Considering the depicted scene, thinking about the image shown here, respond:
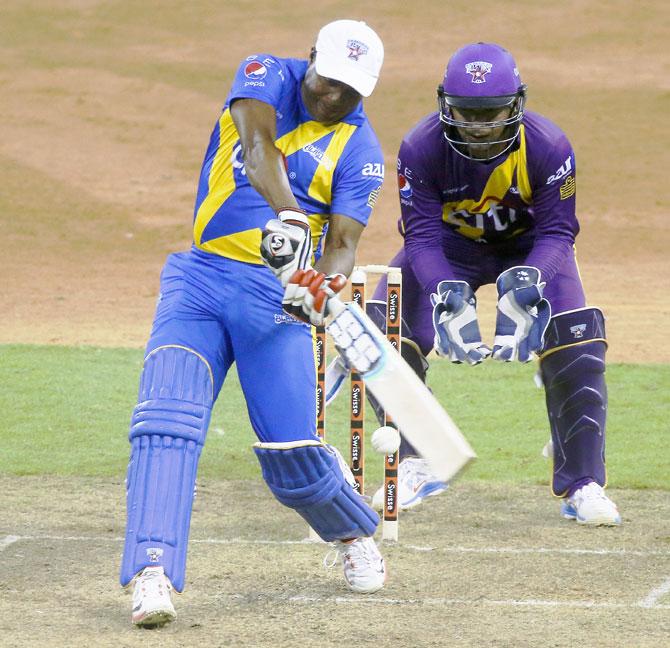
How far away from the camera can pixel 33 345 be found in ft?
36.4

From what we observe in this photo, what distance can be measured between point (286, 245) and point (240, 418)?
4464 mm

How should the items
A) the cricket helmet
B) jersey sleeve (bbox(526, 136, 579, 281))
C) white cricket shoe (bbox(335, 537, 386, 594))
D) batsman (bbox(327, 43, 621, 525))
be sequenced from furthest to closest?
1. jersey sleeve (bbox(526, 136, 579, 281))
2. batsman (bbox(327, 43, 621, 525))
3. the cricket helmet
4. white cricket shoe (bbox(335, 537, 386, 594))

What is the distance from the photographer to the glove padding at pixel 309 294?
4.68 metres

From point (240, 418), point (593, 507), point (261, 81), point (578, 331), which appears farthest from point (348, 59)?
point (240, 418)

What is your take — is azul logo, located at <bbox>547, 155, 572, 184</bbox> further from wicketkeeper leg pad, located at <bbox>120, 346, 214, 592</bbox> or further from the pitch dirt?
wicketkeeper leg pad, located at <bbox>120, 346, 214, 592</bbox>

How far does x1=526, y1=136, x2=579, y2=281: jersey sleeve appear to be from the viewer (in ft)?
20.7

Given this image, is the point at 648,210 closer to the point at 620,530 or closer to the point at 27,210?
the point at 27,210

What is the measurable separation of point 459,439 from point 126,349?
6.82 m

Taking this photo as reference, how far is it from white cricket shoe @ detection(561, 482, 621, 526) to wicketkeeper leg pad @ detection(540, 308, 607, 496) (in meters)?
0.07

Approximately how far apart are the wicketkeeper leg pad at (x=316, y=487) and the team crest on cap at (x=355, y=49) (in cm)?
140

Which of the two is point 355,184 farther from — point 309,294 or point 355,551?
point 355,551

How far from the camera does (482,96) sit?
6.00 meters

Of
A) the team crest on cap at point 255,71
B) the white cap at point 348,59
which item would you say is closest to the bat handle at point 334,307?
the white cap at point 348,59

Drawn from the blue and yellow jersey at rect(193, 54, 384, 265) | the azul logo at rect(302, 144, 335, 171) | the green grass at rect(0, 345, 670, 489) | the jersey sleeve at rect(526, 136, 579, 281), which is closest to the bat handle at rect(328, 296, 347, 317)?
the blue and yellow jersey at rect(193, 54, 384, 265)
